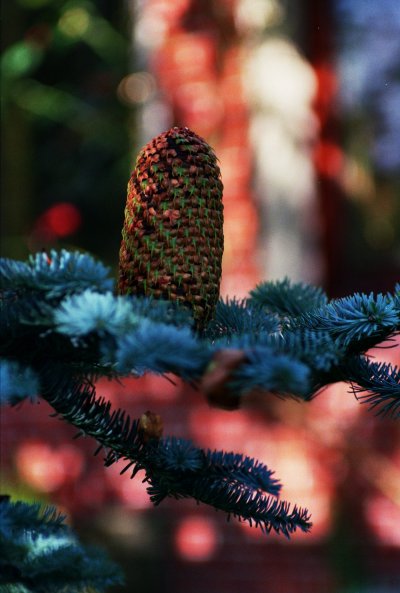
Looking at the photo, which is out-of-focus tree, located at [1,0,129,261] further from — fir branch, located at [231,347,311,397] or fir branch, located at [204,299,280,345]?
fir branch, located at [231,347,311,397]

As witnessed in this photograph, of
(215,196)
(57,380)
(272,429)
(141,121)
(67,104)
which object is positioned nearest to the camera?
(57,380)

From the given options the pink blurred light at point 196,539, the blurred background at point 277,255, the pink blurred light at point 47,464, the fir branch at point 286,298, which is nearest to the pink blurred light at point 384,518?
the blurred background at point 277,255

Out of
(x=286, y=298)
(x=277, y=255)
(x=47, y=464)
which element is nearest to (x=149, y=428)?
(x=286, y=298)

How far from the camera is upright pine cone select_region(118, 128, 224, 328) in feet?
2.46

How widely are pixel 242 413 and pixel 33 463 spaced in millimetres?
726

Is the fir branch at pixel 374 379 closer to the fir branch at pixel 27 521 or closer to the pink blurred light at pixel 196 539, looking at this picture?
the fir branch at pixel 27 521

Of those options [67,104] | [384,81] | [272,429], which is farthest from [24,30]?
[272,429]

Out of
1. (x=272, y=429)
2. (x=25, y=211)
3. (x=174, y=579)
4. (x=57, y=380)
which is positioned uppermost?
(x=25, y=211)

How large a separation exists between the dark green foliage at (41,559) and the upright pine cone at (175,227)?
0.22m

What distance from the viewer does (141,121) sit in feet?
9.45

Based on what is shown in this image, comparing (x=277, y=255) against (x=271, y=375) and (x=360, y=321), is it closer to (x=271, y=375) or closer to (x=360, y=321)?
(x=360, y=321)

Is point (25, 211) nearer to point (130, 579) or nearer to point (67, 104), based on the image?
point (67, 104)

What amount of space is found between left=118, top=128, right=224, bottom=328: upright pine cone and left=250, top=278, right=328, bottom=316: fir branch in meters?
0.17

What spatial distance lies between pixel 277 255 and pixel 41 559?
75.9 inches
